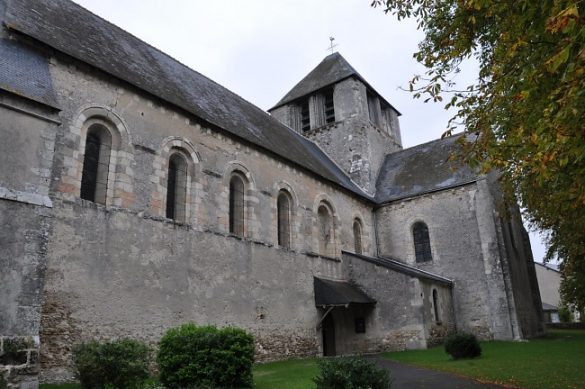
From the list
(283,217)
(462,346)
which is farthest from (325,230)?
(462,346)

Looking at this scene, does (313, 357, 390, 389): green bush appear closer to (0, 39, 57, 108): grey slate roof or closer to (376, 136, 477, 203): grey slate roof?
(0, 39, 57, 108): grey slate roof

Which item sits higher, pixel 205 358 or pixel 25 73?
pixel 25 73

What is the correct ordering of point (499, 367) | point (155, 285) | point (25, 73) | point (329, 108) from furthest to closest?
point (329, 108), point (155, 285), point (499, 367), point (25, 73)

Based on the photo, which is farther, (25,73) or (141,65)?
(141,65)

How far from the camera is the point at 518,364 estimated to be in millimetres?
11242

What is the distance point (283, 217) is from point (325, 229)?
9.54 feet

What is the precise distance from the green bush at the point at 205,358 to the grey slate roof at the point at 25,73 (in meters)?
5.18

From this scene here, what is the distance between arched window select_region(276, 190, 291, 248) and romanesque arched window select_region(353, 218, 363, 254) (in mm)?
5130

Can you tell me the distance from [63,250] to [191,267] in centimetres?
351

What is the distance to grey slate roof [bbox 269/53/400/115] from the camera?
26886 mm

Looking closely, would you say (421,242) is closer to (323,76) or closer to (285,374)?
(323,76)

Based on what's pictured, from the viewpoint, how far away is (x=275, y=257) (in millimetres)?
15188

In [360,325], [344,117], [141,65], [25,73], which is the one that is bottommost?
[360,325]

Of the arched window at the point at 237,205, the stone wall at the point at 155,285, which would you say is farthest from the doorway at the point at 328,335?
the arched window at the point at 237,205
